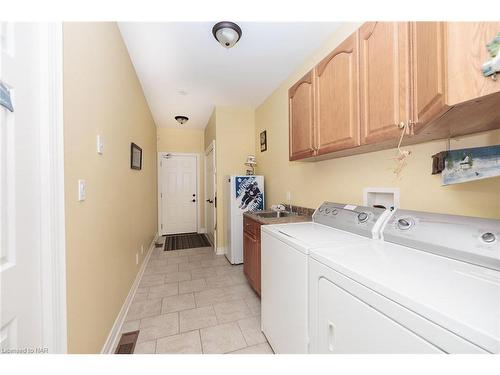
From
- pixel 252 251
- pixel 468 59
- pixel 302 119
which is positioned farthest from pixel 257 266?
pixel 468 59

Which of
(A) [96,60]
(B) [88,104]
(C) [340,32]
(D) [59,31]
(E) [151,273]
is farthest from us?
(E) [151,273]

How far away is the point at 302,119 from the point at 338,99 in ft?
1.43

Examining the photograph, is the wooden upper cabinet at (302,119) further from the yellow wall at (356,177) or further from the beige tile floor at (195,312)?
the beige tile floor at (195,312)

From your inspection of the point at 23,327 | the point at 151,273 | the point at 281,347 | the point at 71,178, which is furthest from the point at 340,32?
the point at 151,273

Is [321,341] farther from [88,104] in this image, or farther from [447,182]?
[88,104]

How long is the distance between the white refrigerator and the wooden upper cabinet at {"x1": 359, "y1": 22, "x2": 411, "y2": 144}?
211 centimetres

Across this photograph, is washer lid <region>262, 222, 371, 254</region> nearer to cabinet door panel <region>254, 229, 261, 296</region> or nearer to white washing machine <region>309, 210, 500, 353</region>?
white washing machine <region>309, 210, 500, 353</region>

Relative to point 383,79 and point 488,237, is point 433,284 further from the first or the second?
point 383,79

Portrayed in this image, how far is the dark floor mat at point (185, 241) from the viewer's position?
3955mm

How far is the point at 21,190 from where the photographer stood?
2.37ft

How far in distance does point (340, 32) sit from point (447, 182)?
1.52m

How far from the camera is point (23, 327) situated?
73 centimetres

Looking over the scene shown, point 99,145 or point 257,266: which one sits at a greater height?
point 99,145

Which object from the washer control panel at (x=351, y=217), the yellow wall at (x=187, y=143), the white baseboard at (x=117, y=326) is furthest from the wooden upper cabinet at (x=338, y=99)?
the yellow wall at (x=187, y=143)
